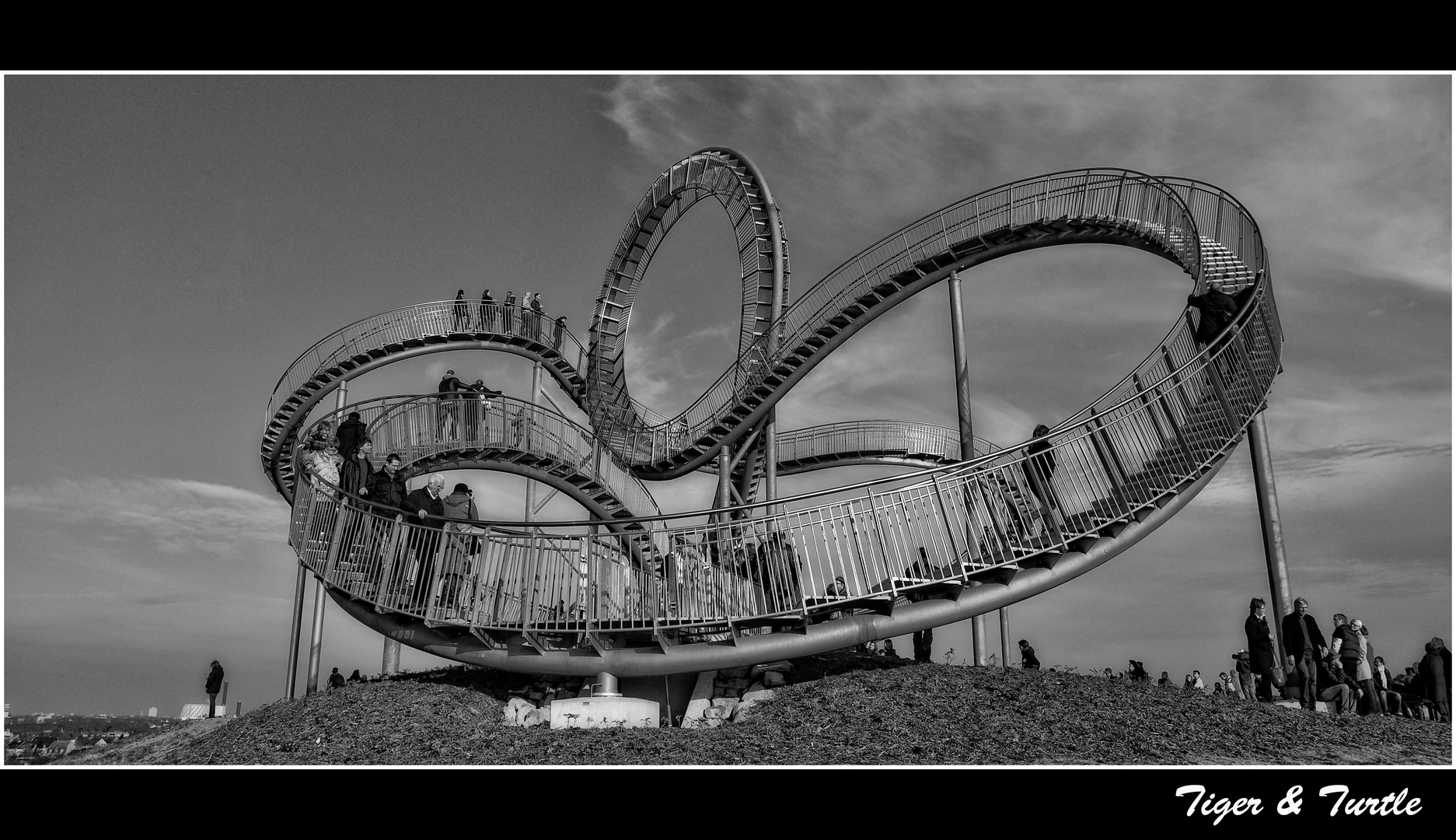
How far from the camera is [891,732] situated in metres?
10.4

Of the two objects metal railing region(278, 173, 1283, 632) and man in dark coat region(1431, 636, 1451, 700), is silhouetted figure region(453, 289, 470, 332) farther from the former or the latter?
man in dark coat region(1431, 636, 1451, 700)

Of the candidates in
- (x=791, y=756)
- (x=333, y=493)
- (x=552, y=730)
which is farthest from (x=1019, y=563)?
(x=333, y=493)

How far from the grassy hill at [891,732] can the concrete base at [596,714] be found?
1.25ft

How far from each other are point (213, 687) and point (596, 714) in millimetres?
12157

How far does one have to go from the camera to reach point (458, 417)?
69.2ft

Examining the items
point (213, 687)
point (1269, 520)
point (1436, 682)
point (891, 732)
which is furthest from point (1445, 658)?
point (213, 687)

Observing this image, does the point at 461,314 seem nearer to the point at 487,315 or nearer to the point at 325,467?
the point at 487,315

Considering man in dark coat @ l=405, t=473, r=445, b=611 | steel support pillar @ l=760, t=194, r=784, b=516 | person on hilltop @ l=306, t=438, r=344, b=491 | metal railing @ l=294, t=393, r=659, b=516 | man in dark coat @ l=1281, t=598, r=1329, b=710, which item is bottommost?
man in dark coat @ l=1281, t=598, r=1329, b=710

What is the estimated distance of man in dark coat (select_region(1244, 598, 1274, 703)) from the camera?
40.3 feet

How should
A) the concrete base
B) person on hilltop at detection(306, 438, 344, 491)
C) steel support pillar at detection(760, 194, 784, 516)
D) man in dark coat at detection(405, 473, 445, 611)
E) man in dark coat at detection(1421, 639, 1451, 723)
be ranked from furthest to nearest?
1. steel support pillar at detection(760, 194, 784, 516)
2. person on hilltop at detection(306, 438, 344, 491)
3. man in dark coat at detection(405, 473, 445, 611)
4. man in dark coat at detection(1421, 639, 1451, 723)
5. the concrete base

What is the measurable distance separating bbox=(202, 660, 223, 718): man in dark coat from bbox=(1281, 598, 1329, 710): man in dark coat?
1780 centimetres

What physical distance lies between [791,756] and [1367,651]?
686 centimetres

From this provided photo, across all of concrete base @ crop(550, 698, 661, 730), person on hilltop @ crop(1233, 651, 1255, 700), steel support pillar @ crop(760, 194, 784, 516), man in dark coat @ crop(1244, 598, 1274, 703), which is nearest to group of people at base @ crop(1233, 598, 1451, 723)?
man in dark coat @ crop(1244, 598, 1274, 703)

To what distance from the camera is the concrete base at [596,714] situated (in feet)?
38.4
